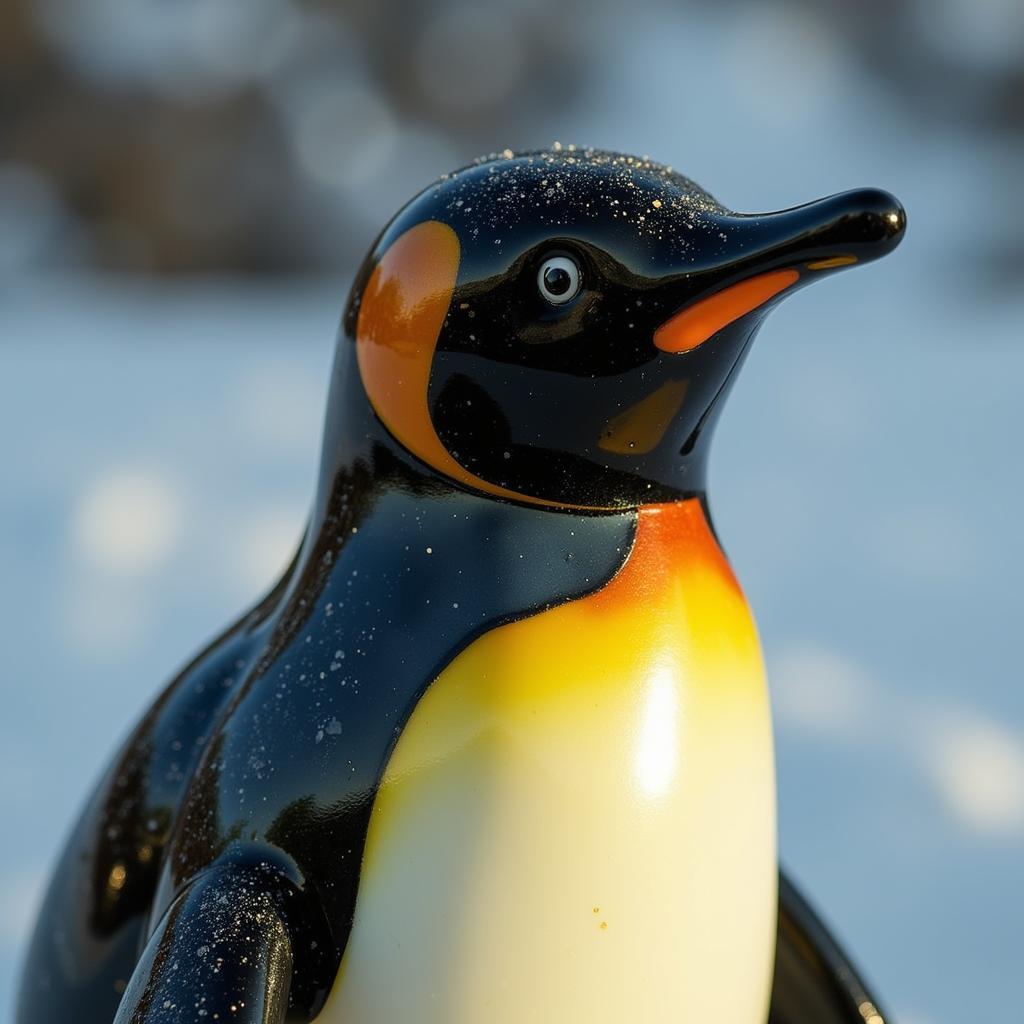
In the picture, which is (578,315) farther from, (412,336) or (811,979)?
(811,979)

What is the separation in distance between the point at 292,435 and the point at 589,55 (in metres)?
3.03

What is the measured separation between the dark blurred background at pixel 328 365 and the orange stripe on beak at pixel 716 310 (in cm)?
64

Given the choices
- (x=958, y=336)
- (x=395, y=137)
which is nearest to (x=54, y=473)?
(x=958, y=336)

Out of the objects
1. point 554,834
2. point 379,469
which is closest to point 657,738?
point 554,834

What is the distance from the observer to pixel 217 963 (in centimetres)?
54

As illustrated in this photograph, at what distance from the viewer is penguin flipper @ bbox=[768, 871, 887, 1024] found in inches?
29.5

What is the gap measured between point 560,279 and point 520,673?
144mm

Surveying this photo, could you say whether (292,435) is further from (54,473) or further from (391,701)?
(391,701)

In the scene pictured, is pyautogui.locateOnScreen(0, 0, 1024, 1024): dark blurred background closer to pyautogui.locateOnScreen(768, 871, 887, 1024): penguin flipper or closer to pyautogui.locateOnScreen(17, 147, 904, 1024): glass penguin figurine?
pyautogui.locateOnScreen(768, 871, 887, 1024): penguin flipper

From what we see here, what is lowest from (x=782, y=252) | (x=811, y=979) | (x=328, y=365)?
(x=811, y=979)

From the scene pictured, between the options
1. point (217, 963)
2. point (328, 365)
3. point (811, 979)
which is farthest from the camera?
point (328, 365)

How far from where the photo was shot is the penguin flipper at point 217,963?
1.74 feet

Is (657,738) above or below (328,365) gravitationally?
below

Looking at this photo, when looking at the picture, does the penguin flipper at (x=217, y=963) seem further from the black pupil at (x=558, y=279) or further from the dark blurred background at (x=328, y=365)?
the dark blurred background at (x=328, y=365)
